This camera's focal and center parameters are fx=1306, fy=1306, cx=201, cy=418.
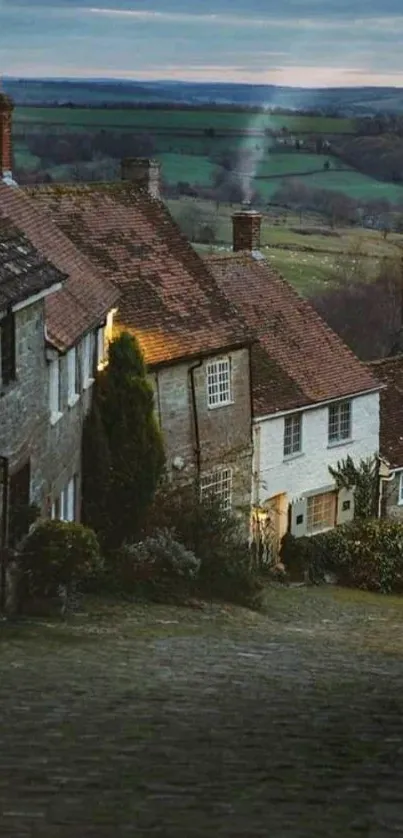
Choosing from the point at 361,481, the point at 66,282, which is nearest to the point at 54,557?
the point at 66,282

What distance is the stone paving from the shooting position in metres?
8.93

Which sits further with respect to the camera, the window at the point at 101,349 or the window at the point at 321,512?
the window at the point at 321,512

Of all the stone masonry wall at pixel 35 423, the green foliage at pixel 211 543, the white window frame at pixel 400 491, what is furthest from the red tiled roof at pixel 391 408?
the stone masonry wall at pixel 35 423

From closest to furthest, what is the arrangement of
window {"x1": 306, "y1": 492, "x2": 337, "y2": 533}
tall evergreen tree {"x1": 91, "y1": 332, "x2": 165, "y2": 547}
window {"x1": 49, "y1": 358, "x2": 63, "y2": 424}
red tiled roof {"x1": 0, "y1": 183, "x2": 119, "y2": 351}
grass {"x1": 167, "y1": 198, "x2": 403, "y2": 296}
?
window {"x1": 49, "y1": 358, "x2": 63, "y2": 424}, red tiled roof {"x1": 0, "y1": 183, "x2": 119, "y2": 351}, tall evergreen tree {"x1": 91, "y1": 332, "x2": 165, "y2": 547}, window {"x1": 306, "y1": 492, "x2": 337, "y2": 533}, grass {"x1": 167, "y1": 198, "x2": 403, "y2": 296}

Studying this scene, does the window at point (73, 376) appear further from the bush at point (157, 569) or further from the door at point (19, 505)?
the door at point (19, 505)

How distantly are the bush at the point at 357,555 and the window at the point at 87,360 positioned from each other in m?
9.97

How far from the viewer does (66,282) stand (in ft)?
77.5

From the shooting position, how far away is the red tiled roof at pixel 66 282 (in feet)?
70.7

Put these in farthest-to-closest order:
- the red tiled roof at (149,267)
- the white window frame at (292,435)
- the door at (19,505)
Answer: the white window frame at (292,435), the red tiled roof at (149,267), the door at (19,505)

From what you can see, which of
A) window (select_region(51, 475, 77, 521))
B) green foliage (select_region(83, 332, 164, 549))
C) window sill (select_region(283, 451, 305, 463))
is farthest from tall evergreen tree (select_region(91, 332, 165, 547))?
window sill (select_region(283, 451, 305, 463))

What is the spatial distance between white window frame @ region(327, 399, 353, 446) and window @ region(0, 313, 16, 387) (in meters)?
17.2

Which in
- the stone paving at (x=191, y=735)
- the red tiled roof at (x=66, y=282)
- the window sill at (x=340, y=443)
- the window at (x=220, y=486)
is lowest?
the stone paving at (x=191, y=735)

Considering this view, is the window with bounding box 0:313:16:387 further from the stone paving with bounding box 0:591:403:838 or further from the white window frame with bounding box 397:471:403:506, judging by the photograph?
the white window frame with bounding box 397:471:403:506

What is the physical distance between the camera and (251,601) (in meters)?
24.6
